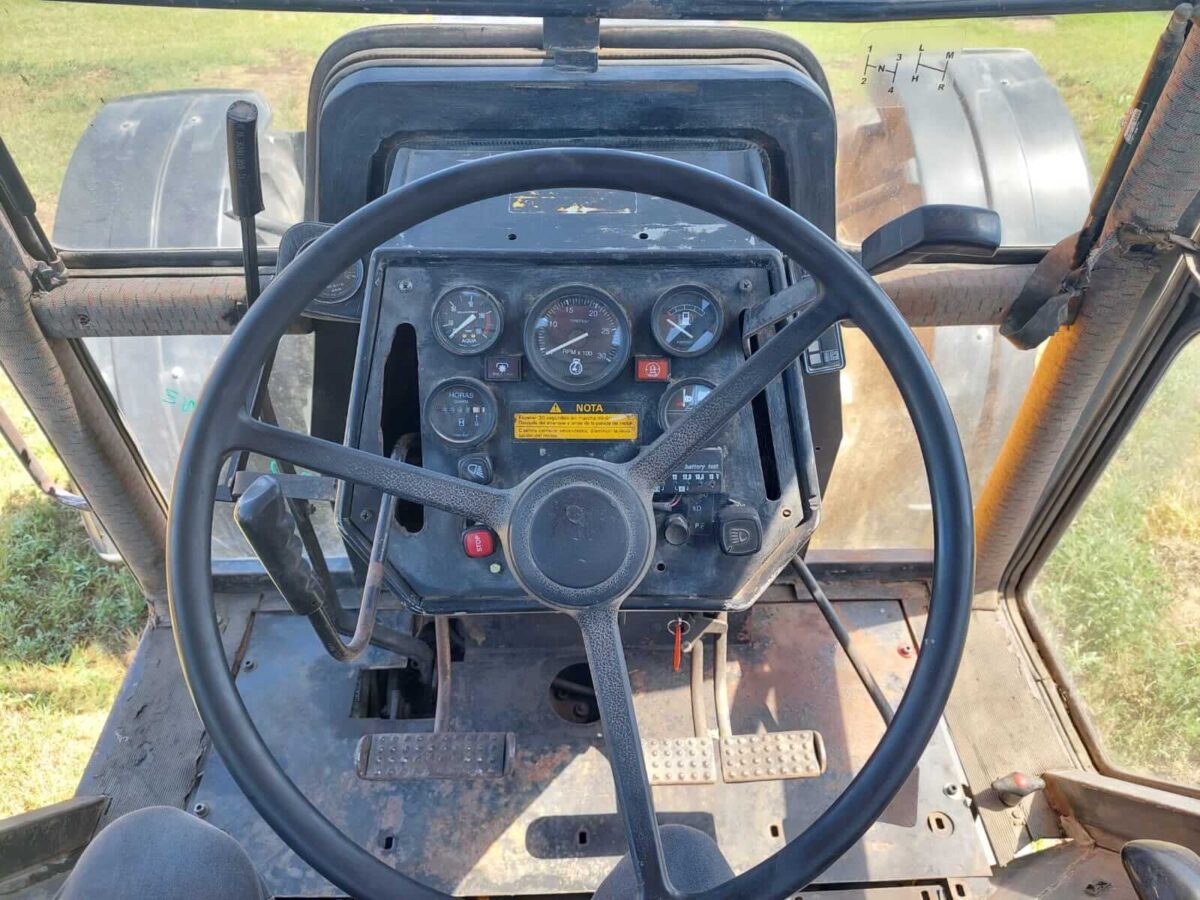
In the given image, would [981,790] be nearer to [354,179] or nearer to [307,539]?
[307,539]

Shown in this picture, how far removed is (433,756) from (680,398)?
2.90 feet

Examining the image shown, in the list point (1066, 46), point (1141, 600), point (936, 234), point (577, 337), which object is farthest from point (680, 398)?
point (1141, 600)

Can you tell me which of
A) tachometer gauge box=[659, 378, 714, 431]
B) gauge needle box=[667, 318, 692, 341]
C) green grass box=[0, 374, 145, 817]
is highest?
gauge needle box=[667, 318, 692, 341]

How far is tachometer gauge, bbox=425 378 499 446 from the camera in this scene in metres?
1.37

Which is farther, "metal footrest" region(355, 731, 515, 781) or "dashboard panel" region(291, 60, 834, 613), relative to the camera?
"metal footrest" region(355, 731, 515, 781)

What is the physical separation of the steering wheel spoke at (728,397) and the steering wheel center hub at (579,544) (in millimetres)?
50

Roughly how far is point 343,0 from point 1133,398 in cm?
163

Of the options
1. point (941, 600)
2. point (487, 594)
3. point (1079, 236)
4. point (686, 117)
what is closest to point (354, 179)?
point (686, 117)

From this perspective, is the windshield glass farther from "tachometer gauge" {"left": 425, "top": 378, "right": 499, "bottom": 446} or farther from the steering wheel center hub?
the steering wheel center hub

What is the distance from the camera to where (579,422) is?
1374 mm

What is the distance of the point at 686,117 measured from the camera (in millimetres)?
1548

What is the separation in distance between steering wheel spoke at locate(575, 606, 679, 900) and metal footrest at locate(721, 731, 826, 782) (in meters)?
0.78

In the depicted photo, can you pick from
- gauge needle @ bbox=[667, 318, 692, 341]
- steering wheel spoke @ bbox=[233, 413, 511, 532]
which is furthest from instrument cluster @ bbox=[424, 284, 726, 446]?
steering wheel spoke @ bbox=[233, 413, 511, 532]

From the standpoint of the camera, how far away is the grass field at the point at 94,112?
1.77 metres
